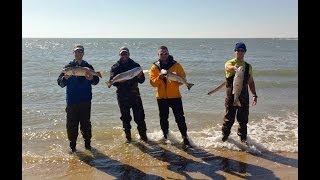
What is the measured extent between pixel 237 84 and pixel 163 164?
217 cm

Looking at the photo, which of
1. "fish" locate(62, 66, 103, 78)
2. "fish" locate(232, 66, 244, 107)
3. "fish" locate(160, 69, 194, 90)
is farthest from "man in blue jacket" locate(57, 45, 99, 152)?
"fish" locate(232, 66, 244, 107)

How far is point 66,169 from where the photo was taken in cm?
740

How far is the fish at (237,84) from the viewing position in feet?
24.9

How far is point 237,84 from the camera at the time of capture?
7.68 meters

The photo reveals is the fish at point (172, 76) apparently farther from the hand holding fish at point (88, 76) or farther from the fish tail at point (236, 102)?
the hand holding fish at point (88, 76)

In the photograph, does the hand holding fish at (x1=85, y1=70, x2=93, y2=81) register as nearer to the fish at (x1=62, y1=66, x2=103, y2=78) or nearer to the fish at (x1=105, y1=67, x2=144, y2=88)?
the fish at (x1=62, y1=66, x2=103, y2=78)

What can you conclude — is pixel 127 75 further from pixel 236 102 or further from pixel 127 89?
pixel 236 102

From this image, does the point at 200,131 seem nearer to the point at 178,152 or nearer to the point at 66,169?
the point at 178,152

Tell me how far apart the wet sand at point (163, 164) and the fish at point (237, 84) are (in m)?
1.15

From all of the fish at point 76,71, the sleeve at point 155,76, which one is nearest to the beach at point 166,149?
the sleeve at point 155,76

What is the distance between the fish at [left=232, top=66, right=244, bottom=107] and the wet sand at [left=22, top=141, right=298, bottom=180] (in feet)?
3.76

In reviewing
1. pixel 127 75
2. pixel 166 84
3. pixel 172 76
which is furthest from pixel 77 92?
pixel 172 76
